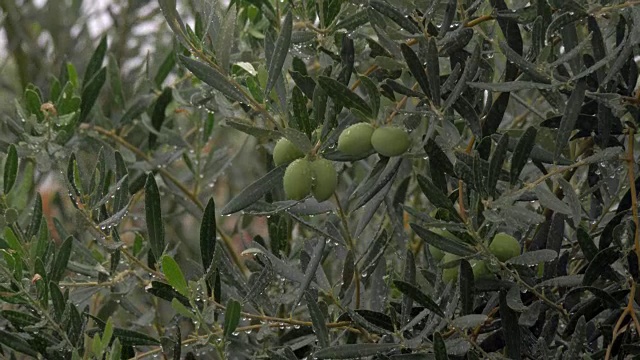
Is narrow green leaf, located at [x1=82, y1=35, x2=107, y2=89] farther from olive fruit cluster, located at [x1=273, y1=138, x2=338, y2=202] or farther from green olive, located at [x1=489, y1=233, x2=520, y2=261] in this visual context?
green olive, located at [x1=489, y1=233, x2=520, y2=261]

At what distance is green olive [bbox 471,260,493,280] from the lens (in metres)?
0.92

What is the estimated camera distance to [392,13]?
885mm

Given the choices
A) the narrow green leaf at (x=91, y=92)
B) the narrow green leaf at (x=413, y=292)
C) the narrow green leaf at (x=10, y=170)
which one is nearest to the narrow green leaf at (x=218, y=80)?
the narrow green leaf at (x=413, y=292)

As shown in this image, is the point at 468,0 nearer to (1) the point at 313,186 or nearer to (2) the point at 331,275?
(1) the point at 313,186

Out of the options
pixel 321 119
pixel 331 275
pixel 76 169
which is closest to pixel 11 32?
pixel 331 275

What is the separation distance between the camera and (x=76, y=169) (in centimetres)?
104

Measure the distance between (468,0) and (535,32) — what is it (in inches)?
3.4

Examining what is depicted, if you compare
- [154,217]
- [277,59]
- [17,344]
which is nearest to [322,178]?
[277,59]

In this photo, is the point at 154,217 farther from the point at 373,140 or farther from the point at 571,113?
the point at 571,113

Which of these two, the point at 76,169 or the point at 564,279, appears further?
the point at 76,169

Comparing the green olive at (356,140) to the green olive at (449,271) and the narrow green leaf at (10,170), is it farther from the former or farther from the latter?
the narrow green leaf at (10,170)

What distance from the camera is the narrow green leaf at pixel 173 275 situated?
35.8 inches

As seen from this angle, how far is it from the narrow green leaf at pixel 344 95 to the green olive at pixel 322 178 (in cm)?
6

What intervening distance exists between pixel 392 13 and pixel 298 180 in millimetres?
175
